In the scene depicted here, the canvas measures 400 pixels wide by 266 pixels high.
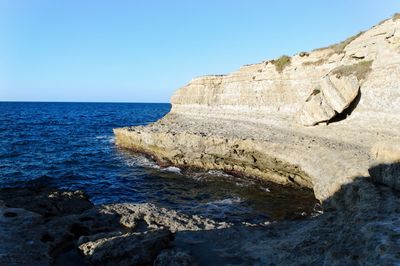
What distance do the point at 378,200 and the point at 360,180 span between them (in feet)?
10.6

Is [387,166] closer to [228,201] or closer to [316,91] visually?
[228,201]

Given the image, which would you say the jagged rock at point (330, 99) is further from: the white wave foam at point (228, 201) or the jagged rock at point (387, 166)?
the jagged rock at point (387, 166)

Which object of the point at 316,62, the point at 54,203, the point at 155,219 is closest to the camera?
the point at 155,219

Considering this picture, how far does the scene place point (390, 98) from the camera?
22.8 meters

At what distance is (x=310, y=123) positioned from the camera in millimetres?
27547

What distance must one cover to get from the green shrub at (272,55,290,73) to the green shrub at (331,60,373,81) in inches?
308

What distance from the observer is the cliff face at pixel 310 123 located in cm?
2123

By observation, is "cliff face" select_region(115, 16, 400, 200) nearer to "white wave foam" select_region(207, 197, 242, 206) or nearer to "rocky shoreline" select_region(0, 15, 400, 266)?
"rocky shoreline" select_region(0, 15, 400, 266)

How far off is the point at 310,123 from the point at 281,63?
10.2 m

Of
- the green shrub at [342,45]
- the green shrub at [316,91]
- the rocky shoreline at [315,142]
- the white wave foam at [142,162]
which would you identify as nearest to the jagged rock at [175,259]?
the rocky shoreline at [315,142]

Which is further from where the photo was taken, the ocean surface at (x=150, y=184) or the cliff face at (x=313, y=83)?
the cliff face at (x=313, y=83)

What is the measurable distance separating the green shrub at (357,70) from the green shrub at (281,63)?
25.7 feet

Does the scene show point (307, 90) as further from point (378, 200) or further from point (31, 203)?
point (31, 203)

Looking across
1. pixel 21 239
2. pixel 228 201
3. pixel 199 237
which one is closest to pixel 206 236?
pixel 199 237
